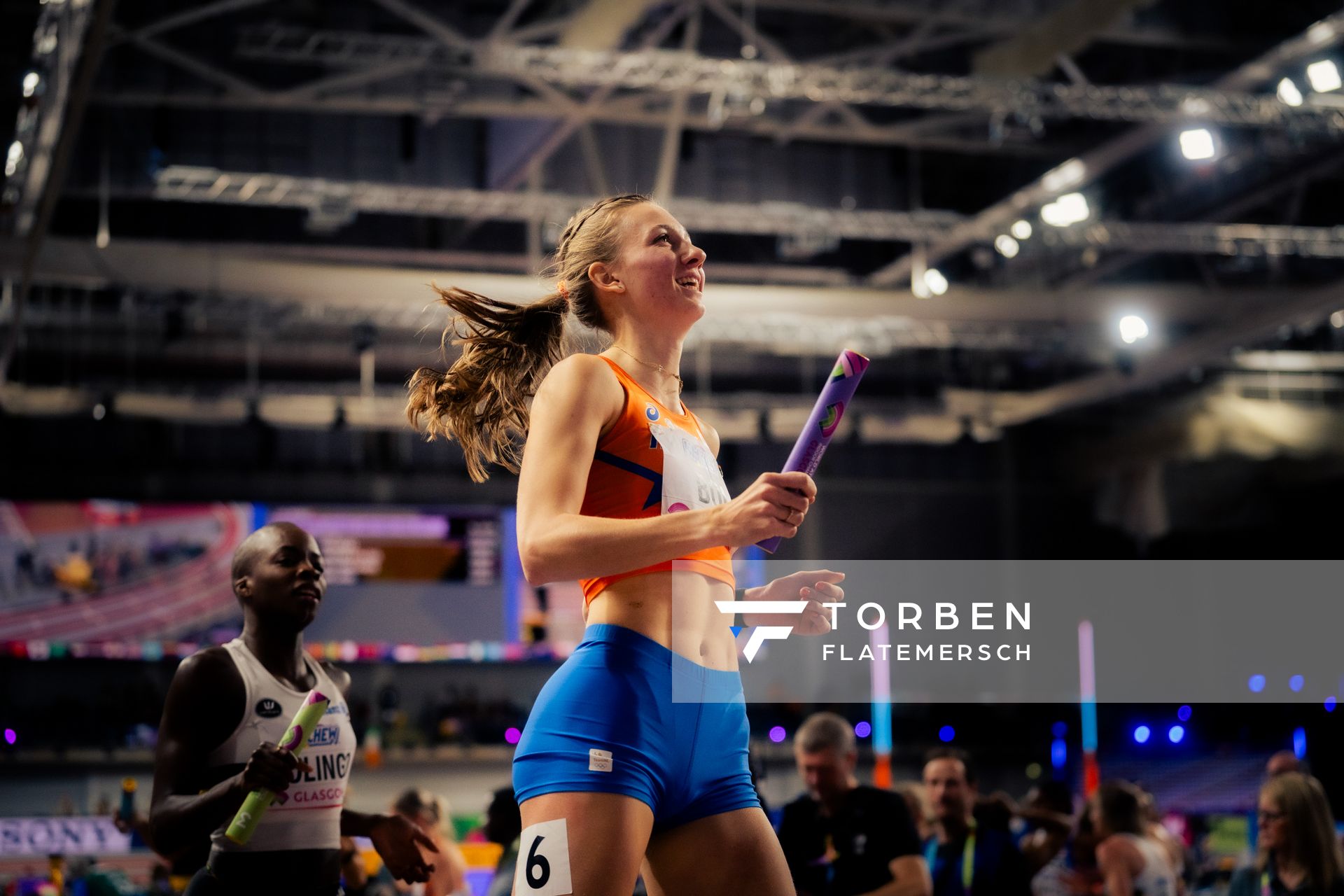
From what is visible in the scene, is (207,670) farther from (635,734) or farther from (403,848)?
(635,734)

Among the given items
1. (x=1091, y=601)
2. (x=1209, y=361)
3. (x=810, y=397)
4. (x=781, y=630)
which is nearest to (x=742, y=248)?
(x=810, y=397)

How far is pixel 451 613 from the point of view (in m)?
→ 13.9

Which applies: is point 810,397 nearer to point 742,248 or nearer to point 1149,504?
point 742,248

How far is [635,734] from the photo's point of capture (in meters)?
1.97

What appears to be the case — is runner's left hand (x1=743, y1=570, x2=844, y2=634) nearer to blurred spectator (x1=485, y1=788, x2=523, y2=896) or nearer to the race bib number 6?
the race bib number 6

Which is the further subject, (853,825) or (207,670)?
(853,825)

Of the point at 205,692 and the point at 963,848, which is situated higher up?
the point at 205,692

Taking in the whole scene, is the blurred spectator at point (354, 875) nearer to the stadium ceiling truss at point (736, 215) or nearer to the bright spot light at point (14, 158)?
the bright spot light at point (14, 158)

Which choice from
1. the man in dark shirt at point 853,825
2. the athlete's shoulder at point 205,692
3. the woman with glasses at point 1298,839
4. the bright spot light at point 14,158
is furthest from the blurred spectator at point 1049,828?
the bright spot light at point 14,158

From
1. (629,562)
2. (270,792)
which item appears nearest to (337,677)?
(270,792)

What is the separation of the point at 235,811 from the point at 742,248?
11779mm

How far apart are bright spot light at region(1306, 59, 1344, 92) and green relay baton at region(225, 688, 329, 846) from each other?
8.16 metres

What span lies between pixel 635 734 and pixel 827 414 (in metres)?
0.52

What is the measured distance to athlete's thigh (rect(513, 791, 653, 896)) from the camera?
6.21ft
